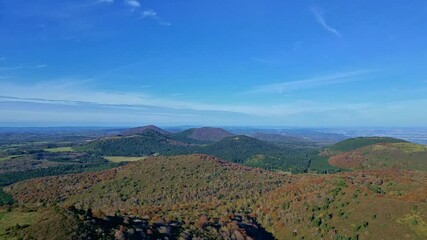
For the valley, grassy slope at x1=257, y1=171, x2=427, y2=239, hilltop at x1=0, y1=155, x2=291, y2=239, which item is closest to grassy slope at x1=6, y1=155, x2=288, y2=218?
hilltop at x1=0, y1=155, x2=291, y2=239

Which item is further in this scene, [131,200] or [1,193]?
[1,193]

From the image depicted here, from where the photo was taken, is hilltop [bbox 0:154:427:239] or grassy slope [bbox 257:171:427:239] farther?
grassy slope [bbox 257:171:427:239]

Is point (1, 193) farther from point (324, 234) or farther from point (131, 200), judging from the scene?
point (324, 234)

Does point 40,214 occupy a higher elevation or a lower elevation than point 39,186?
higher

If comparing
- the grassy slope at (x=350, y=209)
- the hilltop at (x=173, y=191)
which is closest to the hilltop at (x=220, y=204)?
the grassy slope at (x=350, y=209)

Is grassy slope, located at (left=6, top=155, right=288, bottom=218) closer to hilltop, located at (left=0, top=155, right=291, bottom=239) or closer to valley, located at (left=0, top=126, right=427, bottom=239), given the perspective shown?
hilltop, located at (left=0, top=155, right=291, bottom=239)

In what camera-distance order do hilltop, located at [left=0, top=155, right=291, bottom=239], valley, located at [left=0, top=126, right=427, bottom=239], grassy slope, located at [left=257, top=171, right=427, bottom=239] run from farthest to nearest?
hilltop, located at [left=0, top=155, right=291, bottom=239] < grassy slope, located at [left=257, top=171, right=427, bottom=239] < valley, located at [left=0, top=126, right=427, bottom=239]

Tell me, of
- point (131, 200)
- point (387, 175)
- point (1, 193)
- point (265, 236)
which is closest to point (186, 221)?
point (265, 236)

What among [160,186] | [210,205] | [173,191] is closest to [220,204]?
[210,205]

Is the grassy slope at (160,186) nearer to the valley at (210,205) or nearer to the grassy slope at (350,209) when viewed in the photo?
the valley at (210,205)

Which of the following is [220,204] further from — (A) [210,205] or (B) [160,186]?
(B) [160,186]

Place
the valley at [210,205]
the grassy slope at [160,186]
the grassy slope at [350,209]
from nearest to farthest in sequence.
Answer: the valley at [210,205], the grassy slope at [350,209], the grassy slope at [160,186]
